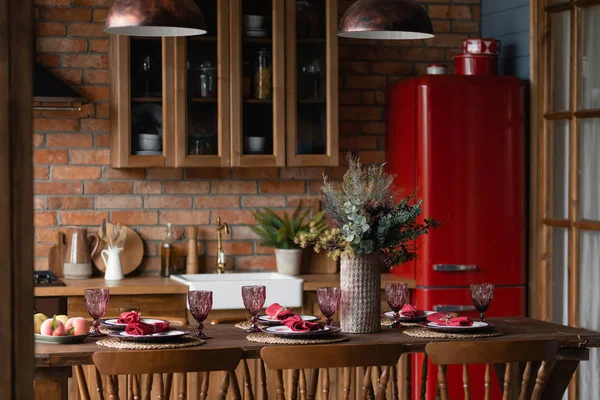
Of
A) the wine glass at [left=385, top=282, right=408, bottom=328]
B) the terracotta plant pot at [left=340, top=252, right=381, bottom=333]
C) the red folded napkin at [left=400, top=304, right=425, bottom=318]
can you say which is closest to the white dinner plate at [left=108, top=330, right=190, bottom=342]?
the terracotta plant pot at [left=340, top=252, right=381, bottom=333]

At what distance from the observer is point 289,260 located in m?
4.64

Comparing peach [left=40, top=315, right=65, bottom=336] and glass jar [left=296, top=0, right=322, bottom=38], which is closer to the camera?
peach [left=40, top=315, right=65, bottom=336]

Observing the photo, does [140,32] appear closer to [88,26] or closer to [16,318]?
[88,26]

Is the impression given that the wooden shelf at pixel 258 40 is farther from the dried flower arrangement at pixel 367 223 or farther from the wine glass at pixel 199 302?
the wine glass at pixel 199 302

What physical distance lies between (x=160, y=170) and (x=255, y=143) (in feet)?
1.79

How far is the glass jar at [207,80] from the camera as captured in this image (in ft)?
14.6

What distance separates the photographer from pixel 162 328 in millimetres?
2816

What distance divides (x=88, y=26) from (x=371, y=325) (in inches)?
94.9

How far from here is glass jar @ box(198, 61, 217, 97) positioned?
4441 millimetres

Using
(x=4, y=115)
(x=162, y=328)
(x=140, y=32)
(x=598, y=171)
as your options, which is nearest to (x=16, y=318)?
(x=4, y=115)

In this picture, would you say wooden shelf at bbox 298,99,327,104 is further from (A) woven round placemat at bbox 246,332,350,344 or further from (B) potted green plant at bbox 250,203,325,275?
(A) woven round placemat at bbox 246,332,350,344

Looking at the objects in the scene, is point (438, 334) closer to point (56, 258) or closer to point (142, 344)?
point (142, 344)

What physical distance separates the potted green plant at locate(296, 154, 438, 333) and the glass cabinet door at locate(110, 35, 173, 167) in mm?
1603


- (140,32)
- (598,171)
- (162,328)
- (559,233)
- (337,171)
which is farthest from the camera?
Answer: (337,171)
